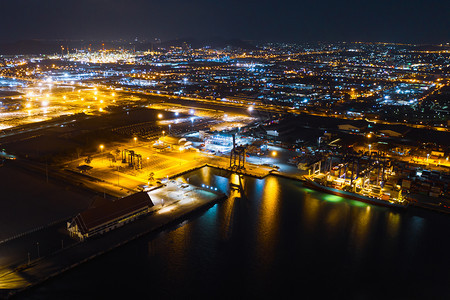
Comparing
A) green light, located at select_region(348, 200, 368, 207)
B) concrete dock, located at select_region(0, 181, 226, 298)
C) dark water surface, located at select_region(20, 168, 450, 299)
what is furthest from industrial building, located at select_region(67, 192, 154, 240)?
green light, located at select_region(348, 200, 368, 207)

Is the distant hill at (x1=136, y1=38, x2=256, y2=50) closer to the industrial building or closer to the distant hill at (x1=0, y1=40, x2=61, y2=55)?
the distant hill at (x1=0, y1=40, x2=61, y2=55)

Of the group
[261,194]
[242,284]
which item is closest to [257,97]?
[261,194]

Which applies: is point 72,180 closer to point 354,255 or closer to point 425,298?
point 354,255

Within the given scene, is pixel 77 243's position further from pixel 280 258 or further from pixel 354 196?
pixel 354 196

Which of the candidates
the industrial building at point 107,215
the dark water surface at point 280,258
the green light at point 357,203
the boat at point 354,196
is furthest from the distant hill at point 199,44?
the industrial building at point 107,215

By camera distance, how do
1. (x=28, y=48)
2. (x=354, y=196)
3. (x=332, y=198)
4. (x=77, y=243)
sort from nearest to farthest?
(x=77, y=243) → (x=354, y=196) → (x=332, y=198) → (x=28, y=48)

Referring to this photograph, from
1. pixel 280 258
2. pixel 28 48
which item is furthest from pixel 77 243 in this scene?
pixel 28 48

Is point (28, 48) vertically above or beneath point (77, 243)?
above
